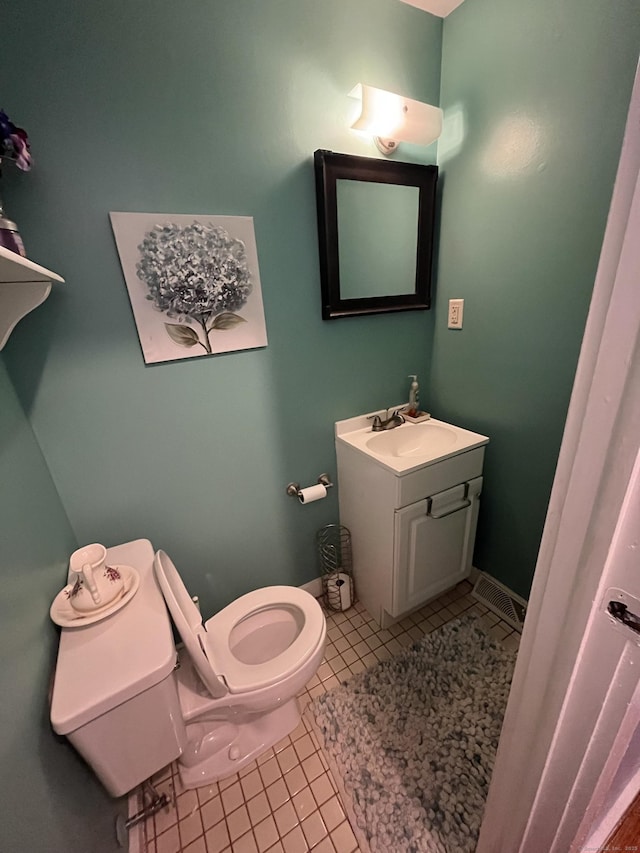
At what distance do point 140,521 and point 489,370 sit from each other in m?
1.54

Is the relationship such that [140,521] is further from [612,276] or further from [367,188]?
[367,188]

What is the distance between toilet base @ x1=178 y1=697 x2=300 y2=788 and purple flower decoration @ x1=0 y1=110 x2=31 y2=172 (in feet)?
5.27

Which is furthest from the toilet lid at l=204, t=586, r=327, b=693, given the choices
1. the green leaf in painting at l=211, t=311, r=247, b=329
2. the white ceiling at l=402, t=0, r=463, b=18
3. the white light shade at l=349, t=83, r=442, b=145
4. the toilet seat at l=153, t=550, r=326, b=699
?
the white ceiling at l=402, t=0, r=463, b=18

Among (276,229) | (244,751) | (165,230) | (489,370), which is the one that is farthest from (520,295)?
(244,751)

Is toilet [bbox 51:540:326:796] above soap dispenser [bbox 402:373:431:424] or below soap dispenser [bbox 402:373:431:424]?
below

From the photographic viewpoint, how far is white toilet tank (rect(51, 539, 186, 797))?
740 mm

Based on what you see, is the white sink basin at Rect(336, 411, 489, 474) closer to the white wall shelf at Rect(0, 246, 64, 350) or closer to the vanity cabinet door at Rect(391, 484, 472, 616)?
the vanity cabinet door at Rect(391, 484, 472, 616)

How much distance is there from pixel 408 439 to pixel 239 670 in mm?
1142

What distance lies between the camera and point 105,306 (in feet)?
3.36

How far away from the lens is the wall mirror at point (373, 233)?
1229 millimetres

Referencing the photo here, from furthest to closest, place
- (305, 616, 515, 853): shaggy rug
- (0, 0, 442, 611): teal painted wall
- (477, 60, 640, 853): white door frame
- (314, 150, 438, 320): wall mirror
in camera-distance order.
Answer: (314, 150, 438, 320): wall mirror < (305, 616, 515, 853): shaggy rug < (0, 0, 442, 611): teal painted wall < (477, 60, 640, 853): white door frame

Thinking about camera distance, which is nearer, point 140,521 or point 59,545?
point 59,545

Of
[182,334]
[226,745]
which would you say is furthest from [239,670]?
[182,334]

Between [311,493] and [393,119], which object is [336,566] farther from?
[393,119]
